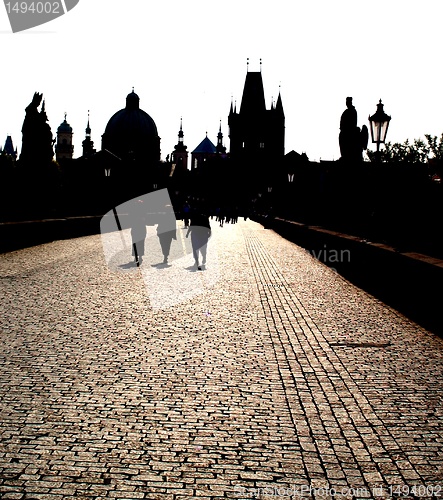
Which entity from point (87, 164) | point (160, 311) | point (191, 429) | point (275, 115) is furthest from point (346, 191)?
point (275, 115)

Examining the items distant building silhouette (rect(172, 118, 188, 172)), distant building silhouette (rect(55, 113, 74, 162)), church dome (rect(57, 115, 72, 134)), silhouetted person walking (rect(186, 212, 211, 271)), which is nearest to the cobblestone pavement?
silhouetted person walking (rect(186, 212, 211, 271))

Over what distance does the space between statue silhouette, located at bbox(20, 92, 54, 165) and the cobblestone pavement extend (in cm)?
3652

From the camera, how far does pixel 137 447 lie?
14.6 feet

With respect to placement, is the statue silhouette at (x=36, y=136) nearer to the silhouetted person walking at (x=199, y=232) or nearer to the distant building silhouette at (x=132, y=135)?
the silhouetted person walking at (x=199, y=232)

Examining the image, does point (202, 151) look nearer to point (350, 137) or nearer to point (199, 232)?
point (350, 137)

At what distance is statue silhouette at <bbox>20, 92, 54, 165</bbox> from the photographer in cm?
4531

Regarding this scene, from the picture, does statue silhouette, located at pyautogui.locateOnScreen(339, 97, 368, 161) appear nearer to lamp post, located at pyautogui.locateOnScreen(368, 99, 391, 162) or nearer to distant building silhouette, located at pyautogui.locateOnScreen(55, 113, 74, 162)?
lamp post, located at pyautogui.locateOnScreen(368, 99, 391, 162)

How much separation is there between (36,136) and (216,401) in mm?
42488

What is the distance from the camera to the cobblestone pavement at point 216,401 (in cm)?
396

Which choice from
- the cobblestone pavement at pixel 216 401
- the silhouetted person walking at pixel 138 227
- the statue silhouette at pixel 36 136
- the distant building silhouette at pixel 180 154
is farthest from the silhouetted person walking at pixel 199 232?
the distant building silhouette at pixel 180 154

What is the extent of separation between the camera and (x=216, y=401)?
5512mm

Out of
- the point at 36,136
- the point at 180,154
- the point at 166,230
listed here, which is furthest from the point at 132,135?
the point at 166,230

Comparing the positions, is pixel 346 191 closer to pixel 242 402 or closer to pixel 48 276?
pixel 48 276

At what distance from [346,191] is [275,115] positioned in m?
99.5
